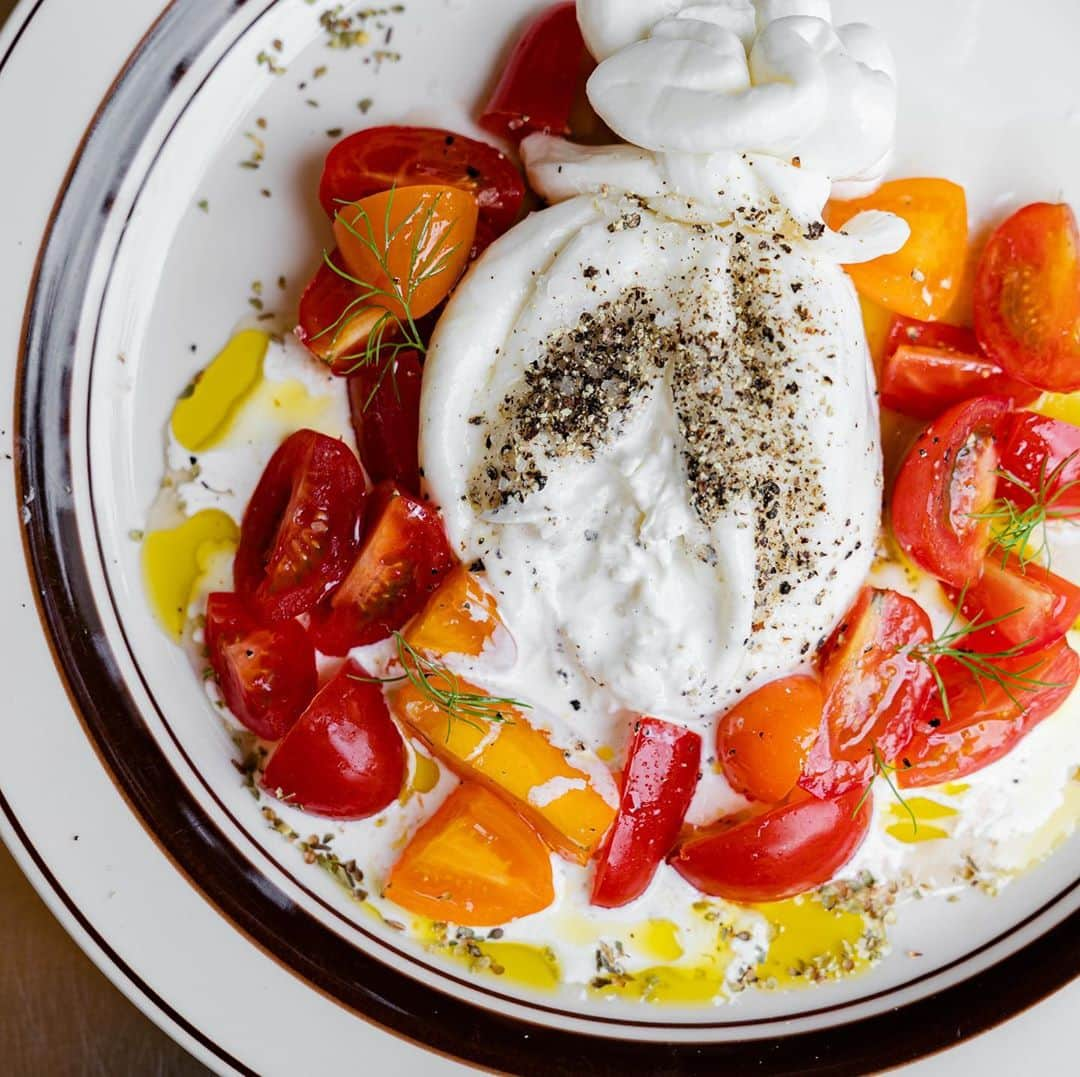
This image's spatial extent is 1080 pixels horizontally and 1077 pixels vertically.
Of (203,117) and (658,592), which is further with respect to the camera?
(203,117)

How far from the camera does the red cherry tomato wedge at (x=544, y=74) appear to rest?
1.77 meters

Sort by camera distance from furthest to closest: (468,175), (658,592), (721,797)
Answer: (721,797)
(468,175)
(658,592)

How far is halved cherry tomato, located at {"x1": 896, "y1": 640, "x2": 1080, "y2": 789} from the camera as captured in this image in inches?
71.8

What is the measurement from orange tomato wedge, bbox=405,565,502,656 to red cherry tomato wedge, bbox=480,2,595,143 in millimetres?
813

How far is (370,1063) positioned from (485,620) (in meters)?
0.84

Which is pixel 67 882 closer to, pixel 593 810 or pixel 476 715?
pixel 476 715

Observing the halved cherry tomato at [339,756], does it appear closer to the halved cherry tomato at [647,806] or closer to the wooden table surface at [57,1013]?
the halved cherry tomato at [647,806]

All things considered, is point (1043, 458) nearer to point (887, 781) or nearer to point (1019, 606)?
point (1019, 606)

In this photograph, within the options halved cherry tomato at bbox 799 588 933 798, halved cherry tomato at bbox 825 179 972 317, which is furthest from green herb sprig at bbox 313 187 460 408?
halved cherry tomato at bbox 799 588 933 798

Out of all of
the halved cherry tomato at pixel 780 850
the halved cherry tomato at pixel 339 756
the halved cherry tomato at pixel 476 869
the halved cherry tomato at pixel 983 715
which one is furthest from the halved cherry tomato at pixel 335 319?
the halved cherry tomato at pixel 983 715

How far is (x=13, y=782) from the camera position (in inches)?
69.9

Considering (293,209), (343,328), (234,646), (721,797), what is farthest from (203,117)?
(721,797)

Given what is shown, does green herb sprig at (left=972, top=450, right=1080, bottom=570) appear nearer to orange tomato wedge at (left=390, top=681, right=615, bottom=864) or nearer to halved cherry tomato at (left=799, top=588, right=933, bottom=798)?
halved cherry tomato at (left=799, top=588, right=933, bottom=798)

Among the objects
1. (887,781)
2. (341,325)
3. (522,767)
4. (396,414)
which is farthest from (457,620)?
(887,781)
